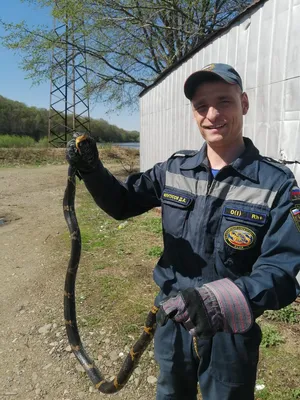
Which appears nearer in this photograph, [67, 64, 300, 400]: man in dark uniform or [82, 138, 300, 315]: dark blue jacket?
[67, 64, 300, 400]: man in dark uniform

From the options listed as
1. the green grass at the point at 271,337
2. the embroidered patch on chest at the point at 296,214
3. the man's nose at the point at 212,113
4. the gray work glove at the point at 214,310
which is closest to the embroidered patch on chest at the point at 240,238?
the embroidered patch on chest at the point at 296,214

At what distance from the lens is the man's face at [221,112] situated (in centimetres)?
174

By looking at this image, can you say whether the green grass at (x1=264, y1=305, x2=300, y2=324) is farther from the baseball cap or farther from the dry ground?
the baseball cap

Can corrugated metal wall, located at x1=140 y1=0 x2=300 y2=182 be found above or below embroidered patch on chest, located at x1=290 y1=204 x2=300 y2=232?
above

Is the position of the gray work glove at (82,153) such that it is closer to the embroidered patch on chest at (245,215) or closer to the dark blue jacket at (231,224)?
the dark blue jacket at (231,224)

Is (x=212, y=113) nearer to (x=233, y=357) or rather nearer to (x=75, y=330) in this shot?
(x=233, y=357)

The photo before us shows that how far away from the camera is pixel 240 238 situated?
1.62 m

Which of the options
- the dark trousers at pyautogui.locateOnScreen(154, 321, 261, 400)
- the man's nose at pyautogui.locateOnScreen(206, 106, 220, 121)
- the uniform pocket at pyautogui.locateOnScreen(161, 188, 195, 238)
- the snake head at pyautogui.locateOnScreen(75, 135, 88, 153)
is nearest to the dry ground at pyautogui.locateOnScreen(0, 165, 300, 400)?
the dark trousers at pyautogui.locateOnScreen(154, 321, 261, 400)

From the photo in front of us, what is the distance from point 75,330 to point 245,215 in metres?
2.02

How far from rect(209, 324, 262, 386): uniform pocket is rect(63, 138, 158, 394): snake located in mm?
444

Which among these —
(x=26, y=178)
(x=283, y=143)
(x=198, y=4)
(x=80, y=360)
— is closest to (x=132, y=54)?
(x=198, y=4)

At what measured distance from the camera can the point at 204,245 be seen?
174cm

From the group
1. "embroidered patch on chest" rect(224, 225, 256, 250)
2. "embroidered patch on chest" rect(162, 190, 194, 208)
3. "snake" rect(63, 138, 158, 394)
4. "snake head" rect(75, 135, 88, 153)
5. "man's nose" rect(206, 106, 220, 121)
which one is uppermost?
"man's nose" rect(206, 106, 220, 121)

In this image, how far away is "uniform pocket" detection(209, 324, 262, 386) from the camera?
1708 mm
